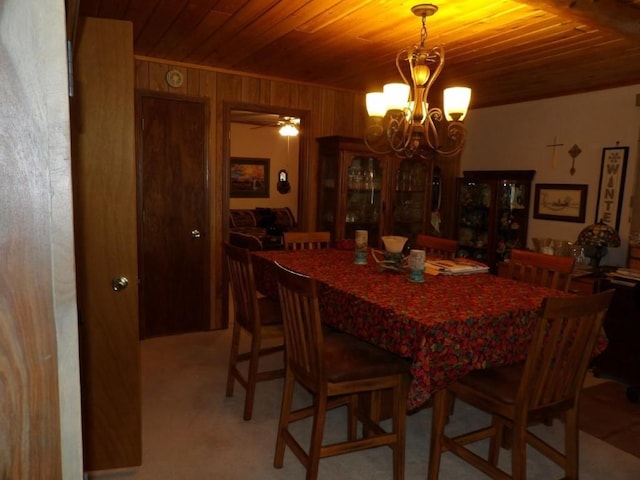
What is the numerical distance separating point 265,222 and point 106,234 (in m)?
6.33

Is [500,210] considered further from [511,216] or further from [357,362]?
[357,362]

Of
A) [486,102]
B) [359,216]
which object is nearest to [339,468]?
[359,216]

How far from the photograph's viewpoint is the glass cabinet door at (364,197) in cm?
461

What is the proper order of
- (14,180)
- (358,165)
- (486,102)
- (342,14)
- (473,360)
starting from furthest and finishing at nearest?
(486,102) < (358,165) < (342,14) < (473,360) < (14,180)

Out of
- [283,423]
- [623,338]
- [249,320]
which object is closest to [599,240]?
[623,338]

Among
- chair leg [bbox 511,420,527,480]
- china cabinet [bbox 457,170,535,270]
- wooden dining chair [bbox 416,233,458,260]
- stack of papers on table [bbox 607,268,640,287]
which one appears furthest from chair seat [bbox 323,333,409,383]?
china cabinet [bbox 457,170,535,270]

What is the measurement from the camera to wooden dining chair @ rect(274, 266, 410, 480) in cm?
202

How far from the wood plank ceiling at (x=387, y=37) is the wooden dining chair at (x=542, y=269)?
3.97ft

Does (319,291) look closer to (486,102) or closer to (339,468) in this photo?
(339,468)

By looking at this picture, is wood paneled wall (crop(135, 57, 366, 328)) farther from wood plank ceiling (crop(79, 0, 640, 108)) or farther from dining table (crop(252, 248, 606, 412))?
dining table (crop(252, 248, 606, 412))

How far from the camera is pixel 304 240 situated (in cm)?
370

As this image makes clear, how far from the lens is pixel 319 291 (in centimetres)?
245

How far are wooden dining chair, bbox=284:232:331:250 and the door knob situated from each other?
1.67m

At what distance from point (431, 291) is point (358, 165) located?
8.26ft
